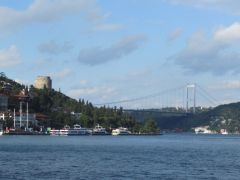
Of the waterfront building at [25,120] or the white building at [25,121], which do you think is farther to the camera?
the waterfront building at [25,120]

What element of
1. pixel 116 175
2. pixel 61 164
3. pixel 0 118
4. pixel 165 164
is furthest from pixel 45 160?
pixel 0 118

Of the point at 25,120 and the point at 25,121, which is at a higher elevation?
the point at 25,120

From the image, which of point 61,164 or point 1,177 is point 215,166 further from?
point 1,177

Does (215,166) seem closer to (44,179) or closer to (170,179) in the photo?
(170,179)

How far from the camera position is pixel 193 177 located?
47344 millimetres

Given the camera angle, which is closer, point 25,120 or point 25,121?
point 25,121

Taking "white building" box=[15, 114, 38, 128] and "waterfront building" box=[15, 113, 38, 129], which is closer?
"white building" box=[15, 114, 38, 128]

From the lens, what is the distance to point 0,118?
187000 mm

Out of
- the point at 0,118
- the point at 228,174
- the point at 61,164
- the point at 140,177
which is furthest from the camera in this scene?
the point at 0,118

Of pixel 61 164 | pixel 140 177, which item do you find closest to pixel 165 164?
pixel 61 164

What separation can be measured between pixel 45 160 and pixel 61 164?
15.9ft

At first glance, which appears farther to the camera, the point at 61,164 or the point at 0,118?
the point at 0,118

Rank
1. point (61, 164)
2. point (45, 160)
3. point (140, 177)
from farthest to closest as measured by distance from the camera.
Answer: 1. point (45, 160)
2. point (61, 164)
3. point (140, 177)

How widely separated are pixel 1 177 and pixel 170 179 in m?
11.5
